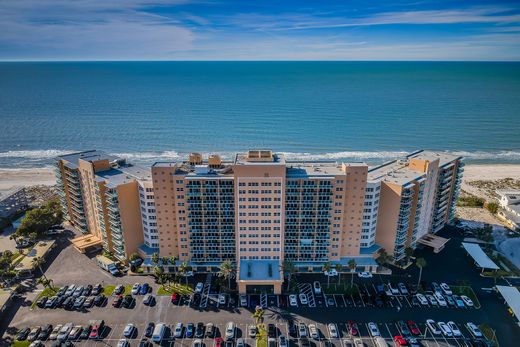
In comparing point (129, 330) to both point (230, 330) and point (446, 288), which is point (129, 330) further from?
point (446, 288)

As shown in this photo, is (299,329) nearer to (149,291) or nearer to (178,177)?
(149,291)

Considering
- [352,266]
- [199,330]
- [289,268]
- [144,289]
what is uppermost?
[289,268]

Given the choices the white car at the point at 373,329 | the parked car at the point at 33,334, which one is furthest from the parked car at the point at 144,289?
the white car at the point at 373,329

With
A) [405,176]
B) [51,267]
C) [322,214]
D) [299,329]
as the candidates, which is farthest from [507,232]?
[51,267]

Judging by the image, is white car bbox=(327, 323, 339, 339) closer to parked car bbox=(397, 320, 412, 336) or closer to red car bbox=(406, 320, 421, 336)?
parked car bbox=(397, 320, 412, 336)

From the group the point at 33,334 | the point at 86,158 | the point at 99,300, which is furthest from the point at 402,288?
the point at 86,158

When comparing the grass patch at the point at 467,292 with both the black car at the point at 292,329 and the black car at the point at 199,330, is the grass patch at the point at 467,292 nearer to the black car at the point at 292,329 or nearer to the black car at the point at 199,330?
the black car at the point at 292,329
